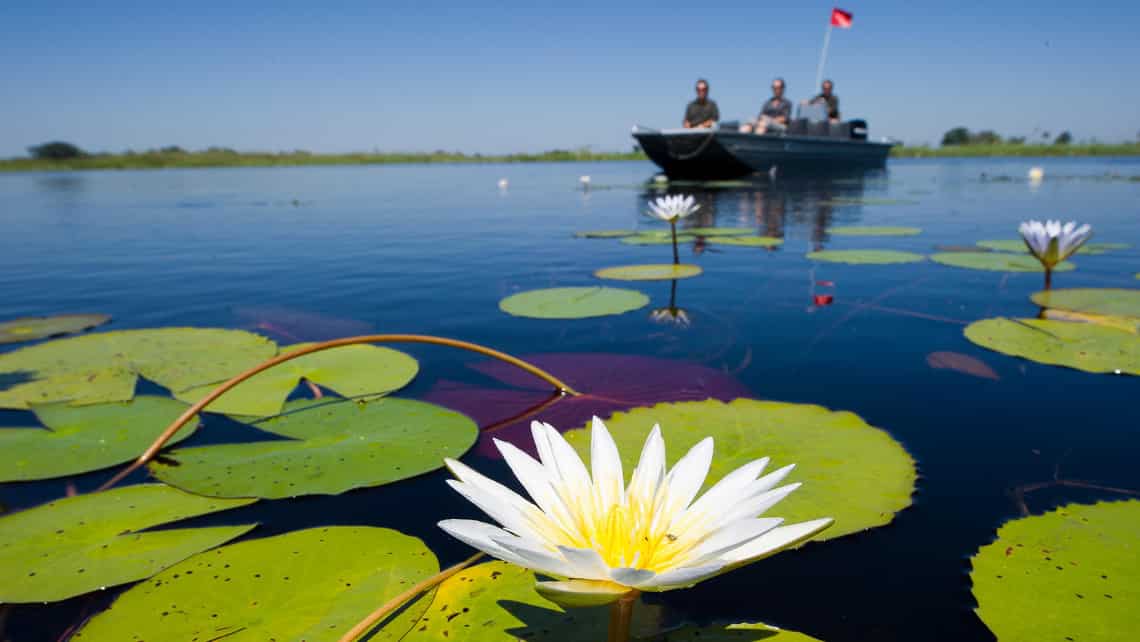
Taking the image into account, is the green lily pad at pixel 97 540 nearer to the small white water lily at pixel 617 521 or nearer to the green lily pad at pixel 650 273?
the small white water lily at pixel 617 521

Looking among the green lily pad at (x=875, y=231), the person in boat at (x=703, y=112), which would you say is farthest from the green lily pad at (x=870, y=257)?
the person in boat at (x=703, y=112)

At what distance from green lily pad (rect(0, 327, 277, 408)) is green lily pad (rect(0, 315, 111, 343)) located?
413 millimetres

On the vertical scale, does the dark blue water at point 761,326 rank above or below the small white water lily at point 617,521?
below

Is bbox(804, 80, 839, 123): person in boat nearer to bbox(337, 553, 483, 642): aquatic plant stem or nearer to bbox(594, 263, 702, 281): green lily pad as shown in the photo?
bbox(594, 263, 702, 281): green lily pad

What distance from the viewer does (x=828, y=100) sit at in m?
16.3

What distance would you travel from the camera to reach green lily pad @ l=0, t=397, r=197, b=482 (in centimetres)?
135

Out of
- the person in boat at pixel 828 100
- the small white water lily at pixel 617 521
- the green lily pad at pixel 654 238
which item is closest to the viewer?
the small white water lily at pixel 617 521

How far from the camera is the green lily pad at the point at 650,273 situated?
3.33 m

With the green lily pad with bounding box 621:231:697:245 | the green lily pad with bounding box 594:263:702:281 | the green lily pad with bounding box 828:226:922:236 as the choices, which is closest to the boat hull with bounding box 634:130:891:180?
the green lily pad with bounding box 828:226:922:236

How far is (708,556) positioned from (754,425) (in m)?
0.86

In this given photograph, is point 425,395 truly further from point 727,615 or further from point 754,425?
point 727,615


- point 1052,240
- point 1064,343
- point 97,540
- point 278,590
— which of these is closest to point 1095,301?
point 1052,240

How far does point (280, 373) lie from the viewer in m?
1.97

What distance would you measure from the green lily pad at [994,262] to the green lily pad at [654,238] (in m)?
1.94
